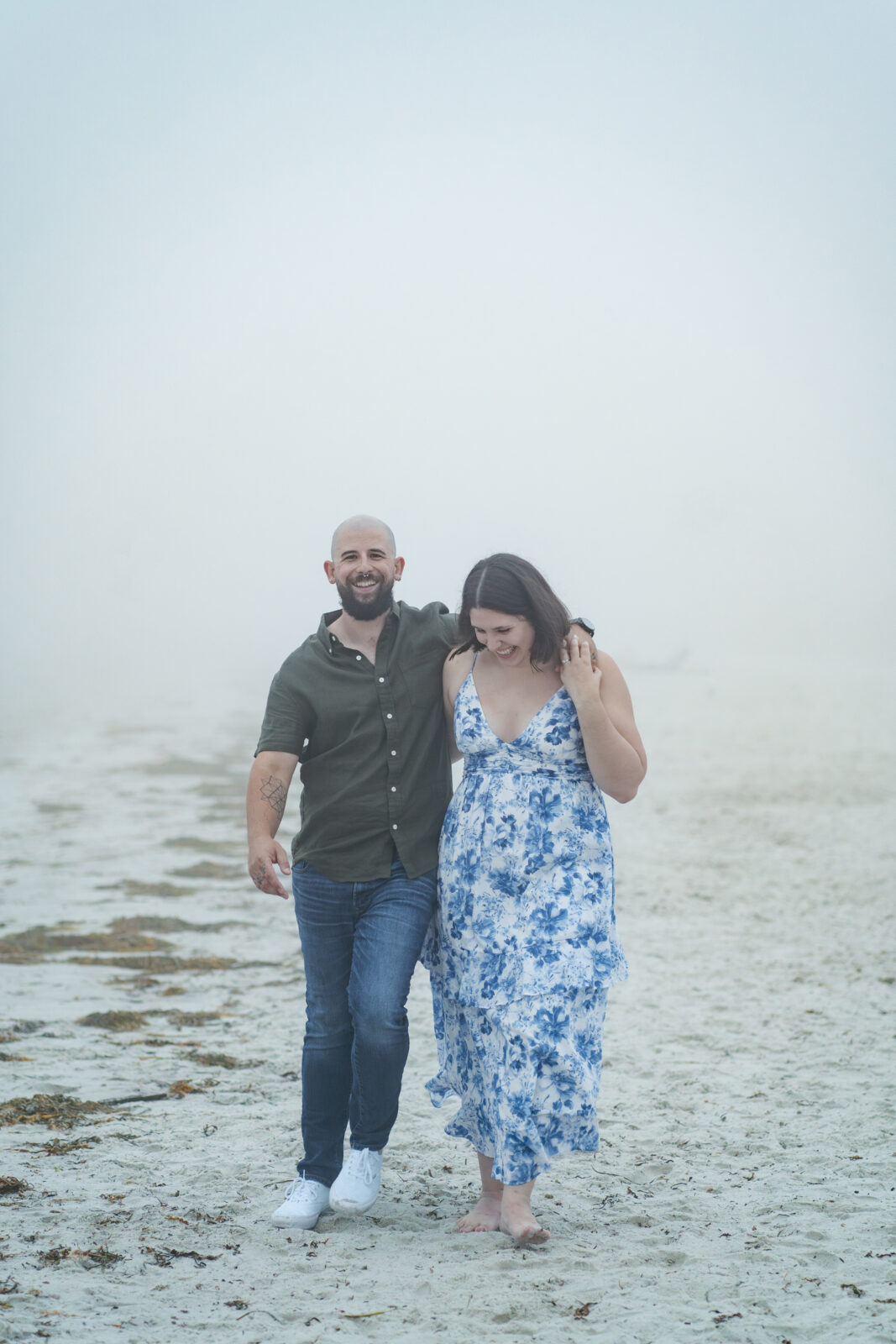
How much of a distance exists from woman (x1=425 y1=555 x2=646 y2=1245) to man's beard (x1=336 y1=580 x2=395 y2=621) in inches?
9.9

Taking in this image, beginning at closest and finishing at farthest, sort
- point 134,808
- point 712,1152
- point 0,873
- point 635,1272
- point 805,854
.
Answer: point 635,1272
point 712,1152
point 0,873
point 805,854
point 134,808

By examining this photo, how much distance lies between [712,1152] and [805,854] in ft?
30.8

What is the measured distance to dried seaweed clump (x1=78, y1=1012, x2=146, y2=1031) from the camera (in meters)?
6.31

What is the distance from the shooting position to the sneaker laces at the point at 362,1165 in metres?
3.70

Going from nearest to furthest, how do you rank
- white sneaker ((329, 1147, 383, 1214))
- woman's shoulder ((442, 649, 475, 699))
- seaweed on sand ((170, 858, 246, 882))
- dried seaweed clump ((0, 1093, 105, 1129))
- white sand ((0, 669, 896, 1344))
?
white sand ((0, 669, 896, 1344)), white sneaker ((329, 1147, 383, 1214)), woman's shoulder ((442, 649, 475, 699)), dried seaweed clump ((0, 1093, 105, 1129)), seaweed on sand ((170, 858, 246, 882))

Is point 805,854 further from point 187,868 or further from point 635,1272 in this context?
point 635,1272

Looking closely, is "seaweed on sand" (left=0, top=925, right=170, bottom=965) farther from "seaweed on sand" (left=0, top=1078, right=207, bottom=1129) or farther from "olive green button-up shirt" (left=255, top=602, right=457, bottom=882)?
"olive green button-up shirt" (left=255, top=602, right=457, bottom=882)

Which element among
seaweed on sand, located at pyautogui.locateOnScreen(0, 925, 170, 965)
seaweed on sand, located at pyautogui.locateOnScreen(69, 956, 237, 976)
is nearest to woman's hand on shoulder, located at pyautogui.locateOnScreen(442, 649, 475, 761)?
seaweed on sand, located at pyautogui.locateOnScreen(69, 956, 237, 976)

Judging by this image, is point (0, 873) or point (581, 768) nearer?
point (581, 768)

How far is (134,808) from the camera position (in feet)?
51.0

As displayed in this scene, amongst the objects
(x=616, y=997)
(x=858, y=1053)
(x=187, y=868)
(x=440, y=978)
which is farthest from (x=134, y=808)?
(x=440, y=978)

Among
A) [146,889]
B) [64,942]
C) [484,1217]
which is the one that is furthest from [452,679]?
[146,889]

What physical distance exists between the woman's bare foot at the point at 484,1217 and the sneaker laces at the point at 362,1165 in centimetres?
30

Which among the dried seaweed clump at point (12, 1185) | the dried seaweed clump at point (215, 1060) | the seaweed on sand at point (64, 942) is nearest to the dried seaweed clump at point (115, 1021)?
the dried seaweed clump at point (215, 1060)
